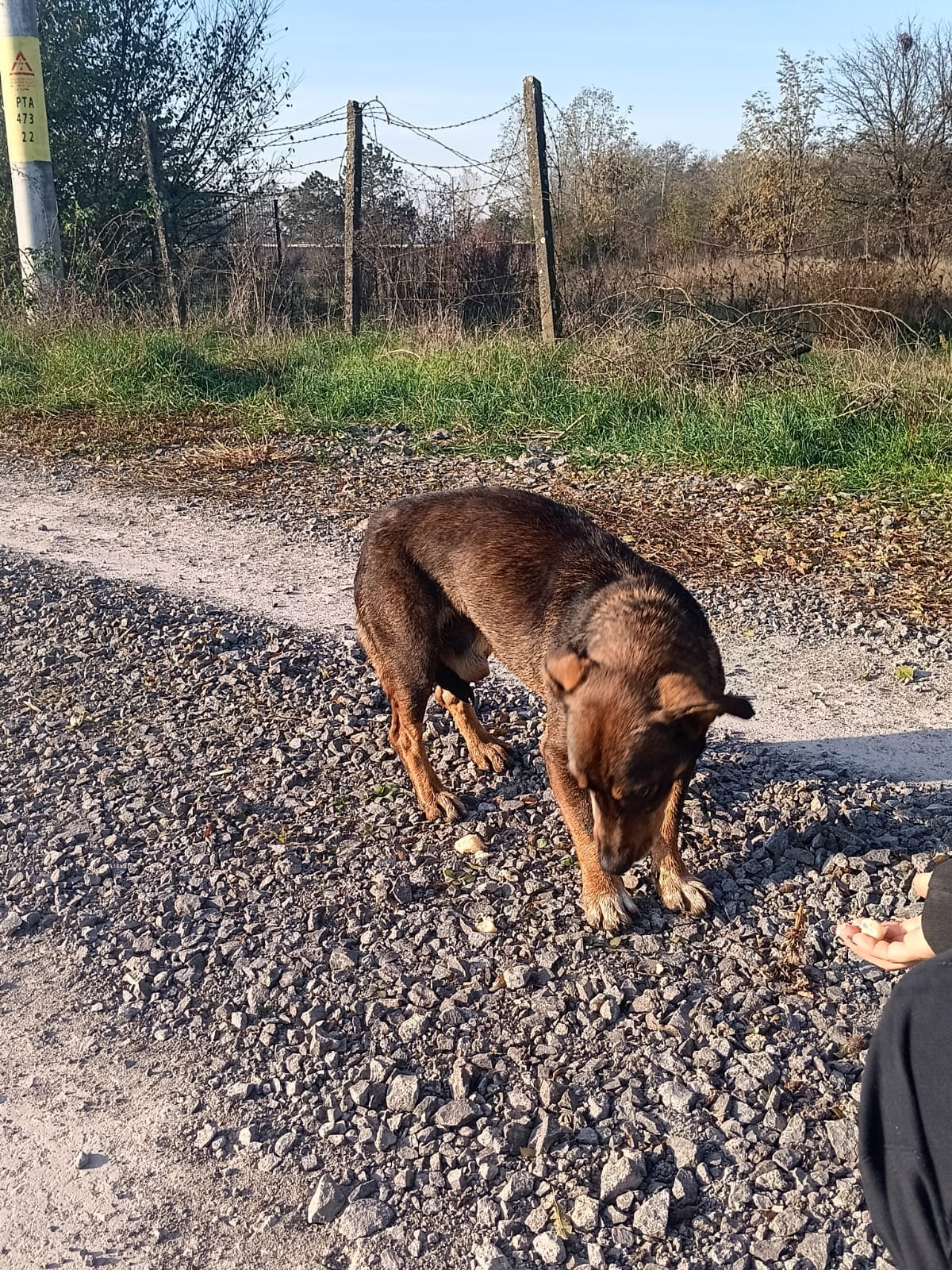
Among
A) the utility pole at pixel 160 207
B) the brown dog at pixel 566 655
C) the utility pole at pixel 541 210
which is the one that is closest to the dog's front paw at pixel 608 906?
the brown dog at pixel 566 655

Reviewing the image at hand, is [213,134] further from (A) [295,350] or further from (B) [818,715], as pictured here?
(B) [818,715]

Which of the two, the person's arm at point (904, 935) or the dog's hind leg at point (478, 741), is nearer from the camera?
the person's arm at point (904, 935)

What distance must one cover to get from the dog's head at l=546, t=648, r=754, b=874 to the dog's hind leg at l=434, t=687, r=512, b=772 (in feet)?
4.48

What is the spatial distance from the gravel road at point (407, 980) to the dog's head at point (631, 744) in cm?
52

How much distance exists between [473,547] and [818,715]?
194cm

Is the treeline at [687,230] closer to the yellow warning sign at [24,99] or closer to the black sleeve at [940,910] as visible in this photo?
the yellow warning sign at [24,99]

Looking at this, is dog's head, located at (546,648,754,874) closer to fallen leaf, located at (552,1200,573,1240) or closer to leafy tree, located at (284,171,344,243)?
fallen leaf, located at (552,1200,573,1240)

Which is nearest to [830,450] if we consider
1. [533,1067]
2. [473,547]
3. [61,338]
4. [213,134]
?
[473,547]

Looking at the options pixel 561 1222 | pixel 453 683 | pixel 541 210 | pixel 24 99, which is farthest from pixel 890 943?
pixel 24 99

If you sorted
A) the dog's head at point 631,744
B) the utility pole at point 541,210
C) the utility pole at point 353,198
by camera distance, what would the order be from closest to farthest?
the dog's head at point 631,744, the utility pole at point 541,210, the utility pole at point 353,198

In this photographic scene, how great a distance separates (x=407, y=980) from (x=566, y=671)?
1.10 metres

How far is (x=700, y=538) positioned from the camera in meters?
7.08

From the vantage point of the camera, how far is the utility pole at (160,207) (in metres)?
13.4

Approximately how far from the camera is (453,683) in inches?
169
